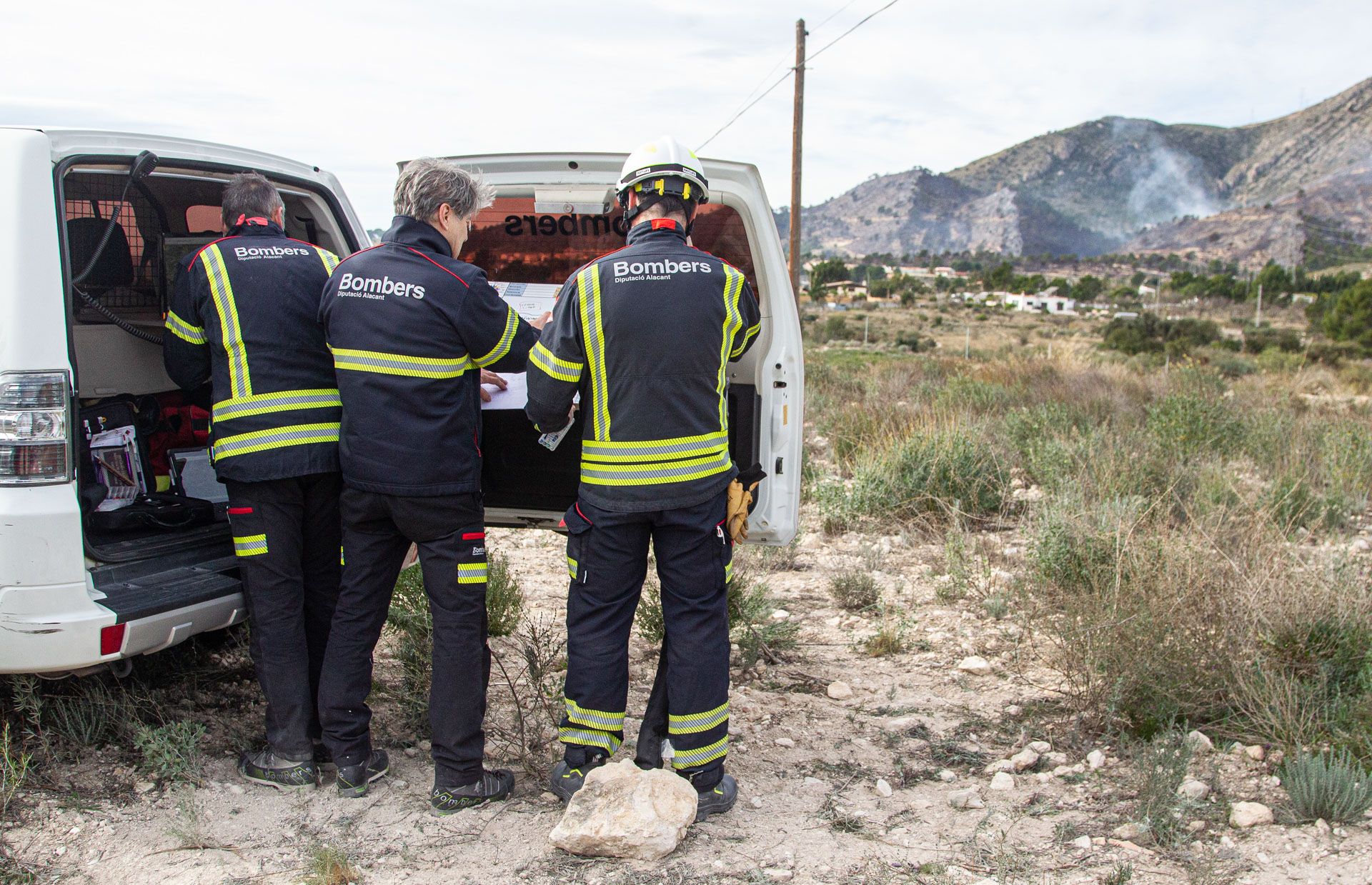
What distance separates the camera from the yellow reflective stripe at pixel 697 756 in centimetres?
315

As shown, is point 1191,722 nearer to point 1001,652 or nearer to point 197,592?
→ point 1001,652

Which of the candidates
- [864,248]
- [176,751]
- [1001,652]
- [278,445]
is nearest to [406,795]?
[176,751]

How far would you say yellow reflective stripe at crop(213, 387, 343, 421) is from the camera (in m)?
3.16

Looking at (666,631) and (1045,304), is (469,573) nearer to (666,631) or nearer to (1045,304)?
(666,631)

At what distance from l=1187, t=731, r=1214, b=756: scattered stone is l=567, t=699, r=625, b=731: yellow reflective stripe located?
2024mm

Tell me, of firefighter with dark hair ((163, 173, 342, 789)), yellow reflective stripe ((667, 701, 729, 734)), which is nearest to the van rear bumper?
firefighter with dark hair ((163, 173, 342, 789))

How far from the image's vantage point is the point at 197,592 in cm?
A: 307

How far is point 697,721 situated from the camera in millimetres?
3150

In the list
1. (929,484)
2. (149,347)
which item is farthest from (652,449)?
(929,484)

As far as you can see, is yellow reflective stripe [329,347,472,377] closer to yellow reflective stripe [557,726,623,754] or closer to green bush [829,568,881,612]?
yellow reflective stripe [557,726,623,754]

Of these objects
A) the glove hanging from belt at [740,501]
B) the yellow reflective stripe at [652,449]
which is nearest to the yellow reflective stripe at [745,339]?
the yellow reflective stripe at [652,449]

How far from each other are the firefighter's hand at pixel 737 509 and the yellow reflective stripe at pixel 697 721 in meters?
0.58

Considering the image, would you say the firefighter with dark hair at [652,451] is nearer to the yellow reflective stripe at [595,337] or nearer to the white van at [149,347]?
the yellow reflective stripe at [595,337]

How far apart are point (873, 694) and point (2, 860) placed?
123 inches
